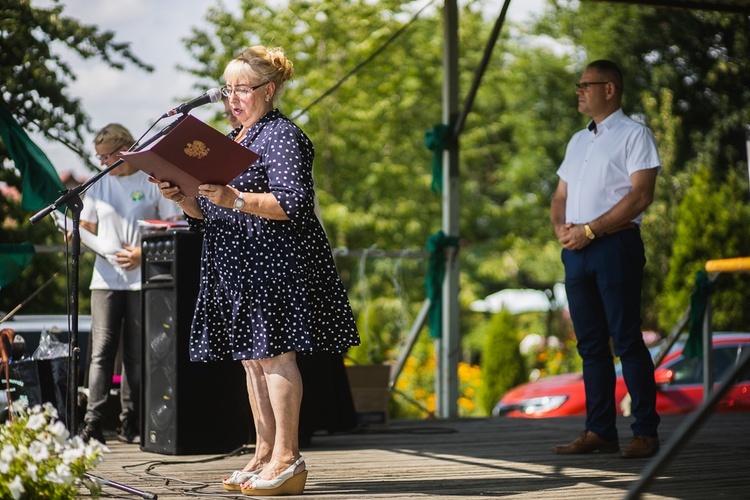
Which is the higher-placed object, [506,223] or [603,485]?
[506,223]

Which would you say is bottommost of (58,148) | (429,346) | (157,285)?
(429,346)

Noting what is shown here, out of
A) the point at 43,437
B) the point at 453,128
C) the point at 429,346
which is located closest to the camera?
the point at 43,437

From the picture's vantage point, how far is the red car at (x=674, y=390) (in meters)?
7.89

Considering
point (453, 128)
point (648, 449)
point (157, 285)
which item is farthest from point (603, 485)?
point (453, 128)

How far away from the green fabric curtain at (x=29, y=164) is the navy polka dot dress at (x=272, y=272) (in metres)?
1.79

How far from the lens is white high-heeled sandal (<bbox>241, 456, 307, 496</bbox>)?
334 centimetres

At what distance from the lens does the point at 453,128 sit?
6.55 metres

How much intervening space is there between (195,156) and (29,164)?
7.07ft

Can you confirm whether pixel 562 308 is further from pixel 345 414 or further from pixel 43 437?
pixel 43 437

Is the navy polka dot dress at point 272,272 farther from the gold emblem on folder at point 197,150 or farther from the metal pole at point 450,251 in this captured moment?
the metal pole at point 450,251

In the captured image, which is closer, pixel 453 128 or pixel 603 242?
pixel 603 242

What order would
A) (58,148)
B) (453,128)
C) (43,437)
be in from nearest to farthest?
(43,437)
(58,148)
(453,128)

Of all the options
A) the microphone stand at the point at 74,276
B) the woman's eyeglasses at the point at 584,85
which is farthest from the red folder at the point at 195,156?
the woman's eyeglasses at the point at 584,85

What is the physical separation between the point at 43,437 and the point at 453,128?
4.25 meters
